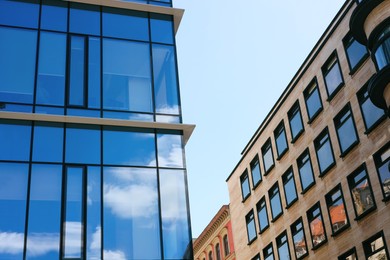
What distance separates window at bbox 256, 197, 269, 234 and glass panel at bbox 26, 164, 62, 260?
23.1m

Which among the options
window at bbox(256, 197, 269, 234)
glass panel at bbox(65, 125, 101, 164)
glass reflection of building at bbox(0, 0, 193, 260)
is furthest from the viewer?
window at bbox(256, 197, 269, 234)

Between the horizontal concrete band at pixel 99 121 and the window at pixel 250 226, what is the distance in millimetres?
21733

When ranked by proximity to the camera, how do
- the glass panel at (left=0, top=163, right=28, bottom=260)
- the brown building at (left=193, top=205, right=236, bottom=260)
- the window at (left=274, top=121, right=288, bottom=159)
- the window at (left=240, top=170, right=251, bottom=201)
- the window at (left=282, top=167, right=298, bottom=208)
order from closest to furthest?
the glass panel at (left=0, top=163, right=28, bottom=260) < the window at (left=282, top=167, right=298, bottom=208) < the window at (left=274, top=121, right=288, bottom=159) < the window at (left=240, top=170, right=251, bottom=201) < the brown building at (left=193, top=205, right=236, bottom=260)

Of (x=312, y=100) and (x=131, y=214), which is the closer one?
(x=131, y=214)

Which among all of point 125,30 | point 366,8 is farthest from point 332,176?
point 125,30

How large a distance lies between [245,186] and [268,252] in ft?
21.8

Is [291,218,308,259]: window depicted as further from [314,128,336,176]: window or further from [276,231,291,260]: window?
[314,128,336,176]: window

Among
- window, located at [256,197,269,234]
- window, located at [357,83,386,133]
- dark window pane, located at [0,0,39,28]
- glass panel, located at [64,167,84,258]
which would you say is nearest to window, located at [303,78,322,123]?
window, located at [357,83,386,133]

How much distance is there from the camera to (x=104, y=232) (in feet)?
61.2

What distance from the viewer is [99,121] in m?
20.6

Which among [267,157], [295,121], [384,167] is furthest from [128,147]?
[267,157]

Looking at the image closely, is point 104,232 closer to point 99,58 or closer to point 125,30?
point 99,58

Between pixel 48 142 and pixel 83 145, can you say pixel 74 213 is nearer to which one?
pixel 83 145

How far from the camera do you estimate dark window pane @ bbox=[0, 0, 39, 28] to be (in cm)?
2167
